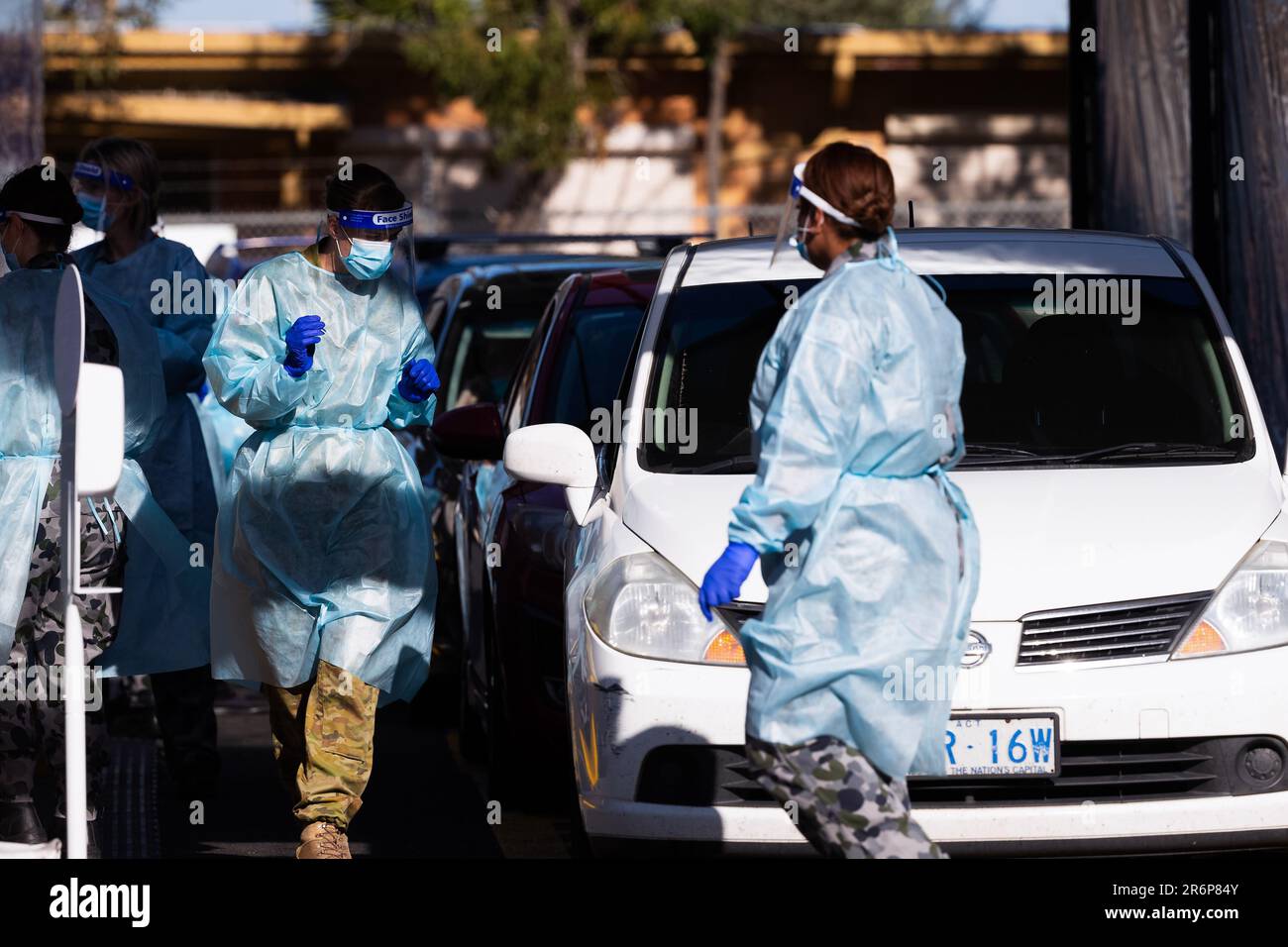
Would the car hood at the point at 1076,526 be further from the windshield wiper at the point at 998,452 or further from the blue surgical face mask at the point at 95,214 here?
the blue surgical face mask at the point at 95,214

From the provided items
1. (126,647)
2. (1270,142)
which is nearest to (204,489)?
(126,647)

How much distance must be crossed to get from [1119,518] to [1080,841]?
851mm

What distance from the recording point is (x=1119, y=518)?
5.78 meters

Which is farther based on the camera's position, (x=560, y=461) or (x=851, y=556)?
(x=560, y=461)

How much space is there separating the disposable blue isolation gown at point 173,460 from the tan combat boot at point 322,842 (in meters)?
1.11

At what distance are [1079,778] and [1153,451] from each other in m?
1.23

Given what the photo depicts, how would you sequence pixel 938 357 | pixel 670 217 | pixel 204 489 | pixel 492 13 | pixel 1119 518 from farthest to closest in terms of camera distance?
pixel 670 217 < pixel 492 13 < pixel 204 489 < pixel 1119 518 < pixel 938 357

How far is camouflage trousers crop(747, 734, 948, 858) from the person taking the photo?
4.57 meters

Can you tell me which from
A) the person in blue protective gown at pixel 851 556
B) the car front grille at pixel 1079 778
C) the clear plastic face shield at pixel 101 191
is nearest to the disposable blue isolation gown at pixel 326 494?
the car front grille at pixel 1079 778

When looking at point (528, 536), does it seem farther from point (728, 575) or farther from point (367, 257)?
point (728, 575)

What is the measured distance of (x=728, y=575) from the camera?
445 centimetres

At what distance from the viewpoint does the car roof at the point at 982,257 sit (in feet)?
22.6

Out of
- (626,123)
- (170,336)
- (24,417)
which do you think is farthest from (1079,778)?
(626,123)
